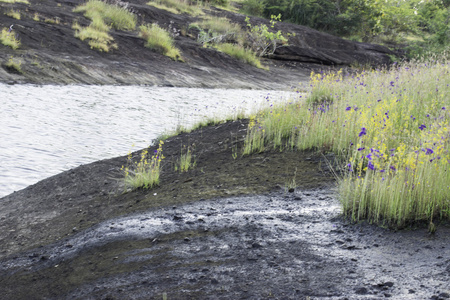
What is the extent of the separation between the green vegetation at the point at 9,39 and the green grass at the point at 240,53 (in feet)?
33.6

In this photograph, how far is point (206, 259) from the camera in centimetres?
Result: 332

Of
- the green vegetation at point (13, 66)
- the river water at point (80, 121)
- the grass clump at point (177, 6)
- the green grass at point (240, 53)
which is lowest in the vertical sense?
the river water at point (80, 121)

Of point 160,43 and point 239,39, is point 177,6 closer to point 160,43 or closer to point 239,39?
point 239,39

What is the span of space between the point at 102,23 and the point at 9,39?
523 cm

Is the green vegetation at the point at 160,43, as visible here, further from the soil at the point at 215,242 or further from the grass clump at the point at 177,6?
the soil at the point at 215,242

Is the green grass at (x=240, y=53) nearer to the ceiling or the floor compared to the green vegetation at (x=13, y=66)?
nearer to the ceiling

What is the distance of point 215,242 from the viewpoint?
3609 mm

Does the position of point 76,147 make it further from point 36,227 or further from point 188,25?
point 188,25

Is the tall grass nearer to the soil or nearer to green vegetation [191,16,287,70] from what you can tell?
the soil

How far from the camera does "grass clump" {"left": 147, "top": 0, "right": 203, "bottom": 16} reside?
84.4ft

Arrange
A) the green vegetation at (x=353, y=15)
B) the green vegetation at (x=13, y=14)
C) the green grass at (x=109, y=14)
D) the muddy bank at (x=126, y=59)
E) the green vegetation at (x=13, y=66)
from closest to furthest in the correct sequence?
1. the green vegetation at (x=13, y=66)
2. the muddy bank at (x=126, y=59)
3. the green vegetation at (x=13, y=14)
4. the green grass at (x=109, y=14)
5. the green vegetation at (x=353, y=15)

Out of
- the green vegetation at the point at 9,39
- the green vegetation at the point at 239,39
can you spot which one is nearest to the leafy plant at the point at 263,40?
the green vegetation at the point at 239,39

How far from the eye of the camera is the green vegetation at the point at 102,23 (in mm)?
17312

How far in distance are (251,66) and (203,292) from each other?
19.9 m
